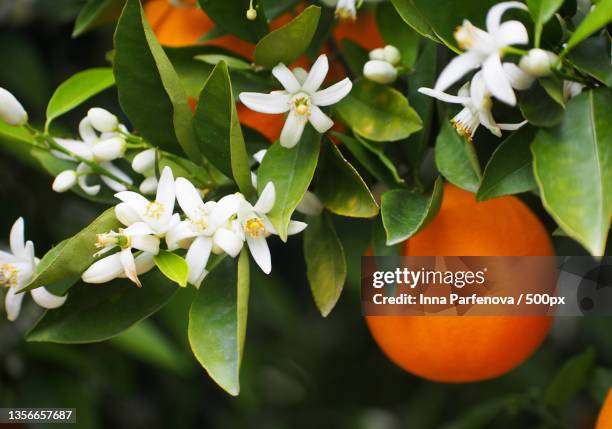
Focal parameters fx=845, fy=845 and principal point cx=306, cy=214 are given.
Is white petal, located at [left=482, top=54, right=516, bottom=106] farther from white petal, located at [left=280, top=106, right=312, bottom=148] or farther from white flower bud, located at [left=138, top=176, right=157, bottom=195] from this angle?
white flower bud, located at [left=138, top=176, right=157, bottom=195]

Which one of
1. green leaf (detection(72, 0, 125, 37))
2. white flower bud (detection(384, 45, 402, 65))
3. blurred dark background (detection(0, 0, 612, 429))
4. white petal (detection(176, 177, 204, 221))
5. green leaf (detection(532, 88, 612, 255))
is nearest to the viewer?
green leaf (detection(532, 88, 612, 255))

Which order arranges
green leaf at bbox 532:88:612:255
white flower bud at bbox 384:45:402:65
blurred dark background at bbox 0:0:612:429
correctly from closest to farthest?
green leaf at bbox 532:88:612:255 < white flower bud at bbox 384:45:402:65 < blurred dark background at bbox 0:0:612:429

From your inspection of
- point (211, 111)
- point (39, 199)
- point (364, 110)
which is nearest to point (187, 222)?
point (211, 111)

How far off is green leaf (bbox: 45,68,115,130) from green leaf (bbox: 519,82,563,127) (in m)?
0.38

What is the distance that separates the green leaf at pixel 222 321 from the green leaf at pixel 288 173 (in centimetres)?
5

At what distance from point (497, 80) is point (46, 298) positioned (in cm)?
41

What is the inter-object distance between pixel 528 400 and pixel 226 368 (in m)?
0.59

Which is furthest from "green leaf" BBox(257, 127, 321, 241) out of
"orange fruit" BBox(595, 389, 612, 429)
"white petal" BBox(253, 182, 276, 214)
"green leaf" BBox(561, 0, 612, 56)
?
"orange fruit" BBox(595, 389, 612, 429)

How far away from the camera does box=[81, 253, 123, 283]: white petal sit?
634 millimetres

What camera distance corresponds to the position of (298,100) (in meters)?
0.69

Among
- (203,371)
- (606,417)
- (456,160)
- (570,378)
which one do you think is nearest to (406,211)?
(456,160)

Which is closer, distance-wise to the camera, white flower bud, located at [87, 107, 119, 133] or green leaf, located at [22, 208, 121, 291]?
green leaf, located at [22, 208, 121, 291]

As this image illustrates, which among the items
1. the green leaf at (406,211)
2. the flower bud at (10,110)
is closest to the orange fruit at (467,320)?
the green leaf at (406,211)

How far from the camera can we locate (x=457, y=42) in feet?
2.06
